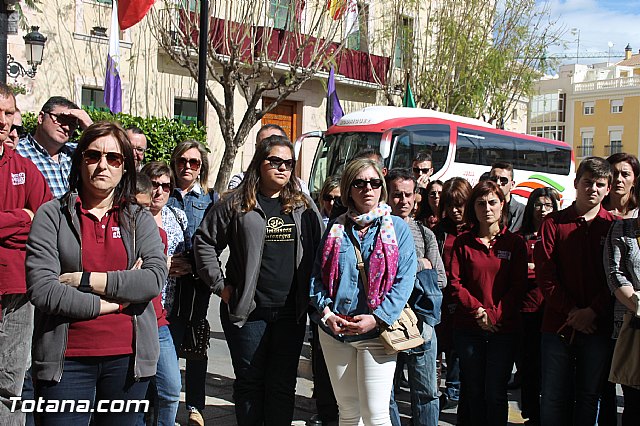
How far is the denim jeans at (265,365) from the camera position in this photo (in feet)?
14.2

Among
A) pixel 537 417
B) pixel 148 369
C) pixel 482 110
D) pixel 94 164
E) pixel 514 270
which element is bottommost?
pixel 537 417

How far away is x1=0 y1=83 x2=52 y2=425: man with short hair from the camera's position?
152 inches

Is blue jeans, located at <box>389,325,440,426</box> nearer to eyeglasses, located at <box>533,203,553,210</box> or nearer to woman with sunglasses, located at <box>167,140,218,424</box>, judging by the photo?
woman with sunglasses, located at <box>167,140,218,424</box>

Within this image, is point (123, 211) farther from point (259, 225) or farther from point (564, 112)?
Result: point (564, 112)

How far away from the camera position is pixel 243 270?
14.1 ft

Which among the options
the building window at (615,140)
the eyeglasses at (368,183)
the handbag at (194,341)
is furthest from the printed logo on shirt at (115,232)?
the building window at (615,140)

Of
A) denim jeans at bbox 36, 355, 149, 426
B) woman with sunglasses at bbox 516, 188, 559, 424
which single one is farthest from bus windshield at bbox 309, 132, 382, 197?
denim jeans at bbox 36, 355, 149, 426

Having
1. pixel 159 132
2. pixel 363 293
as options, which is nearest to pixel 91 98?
pixel 159 132

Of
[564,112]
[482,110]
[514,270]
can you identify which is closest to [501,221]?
[514,270]

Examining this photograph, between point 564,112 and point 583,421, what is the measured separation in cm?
7045

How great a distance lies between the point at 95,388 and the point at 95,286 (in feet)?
1.55

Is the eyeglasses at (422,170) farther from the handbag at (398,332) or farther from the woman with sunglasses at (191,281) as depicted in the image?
the handbag at (398,332)

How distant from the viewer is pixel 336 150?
18047 millimetres

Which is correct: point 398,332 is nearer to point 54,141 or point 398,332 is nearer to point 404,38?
point 54,141
